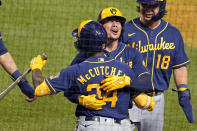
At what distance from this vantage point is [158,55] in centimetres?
625

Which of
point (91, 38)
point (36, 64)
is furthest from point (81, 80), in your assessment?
point (36, 64)

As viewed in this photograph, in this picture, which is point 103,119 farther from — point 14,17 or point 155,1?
point 14,17

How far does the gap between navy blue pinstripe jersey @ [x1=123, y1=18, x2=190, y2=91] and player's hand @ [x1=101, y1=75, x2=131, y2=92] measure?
55.1 inches

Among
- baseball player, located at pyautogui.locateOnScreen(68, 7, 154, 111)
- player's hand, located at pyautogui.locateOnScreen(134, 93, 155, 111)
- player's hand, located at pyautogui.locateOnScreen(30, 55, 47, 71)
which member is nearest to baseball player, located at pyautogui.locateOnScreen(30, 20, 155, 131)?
player's hand, located at pyautogui.locateOnScreen(134, 93, 155, 111)

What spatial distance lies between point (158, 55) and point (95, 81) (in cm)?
167

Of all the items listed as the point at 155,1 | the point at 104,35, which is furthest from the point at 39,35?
the point at 104,35

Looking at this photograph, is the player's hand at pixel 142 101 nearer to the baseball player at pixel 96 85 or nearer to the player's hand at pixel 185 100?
the baseball player at pixel 96 85

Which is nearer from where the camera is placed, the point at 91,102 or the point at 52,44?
the point at 91,102

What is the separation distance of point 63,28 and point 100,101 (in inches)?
291

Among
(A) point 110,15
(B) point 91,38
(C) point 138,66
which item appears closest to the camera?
(B) point 91,38

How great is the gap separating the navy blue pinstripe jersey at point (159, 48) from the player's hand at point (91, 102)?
154 cm

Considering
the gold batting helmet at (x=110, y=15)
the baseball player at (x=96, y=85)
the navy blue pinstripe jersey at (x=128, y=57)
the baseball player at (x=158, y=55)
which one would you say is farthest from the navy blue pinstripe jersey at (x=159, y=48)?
the baseball player at (x=96, y=85)

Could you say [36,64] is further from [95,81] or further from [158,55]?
[158,55]

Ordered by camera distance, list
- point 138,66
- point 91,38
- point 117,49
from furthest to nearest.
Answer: point 117,49 → point 138,66 → point 91,38
